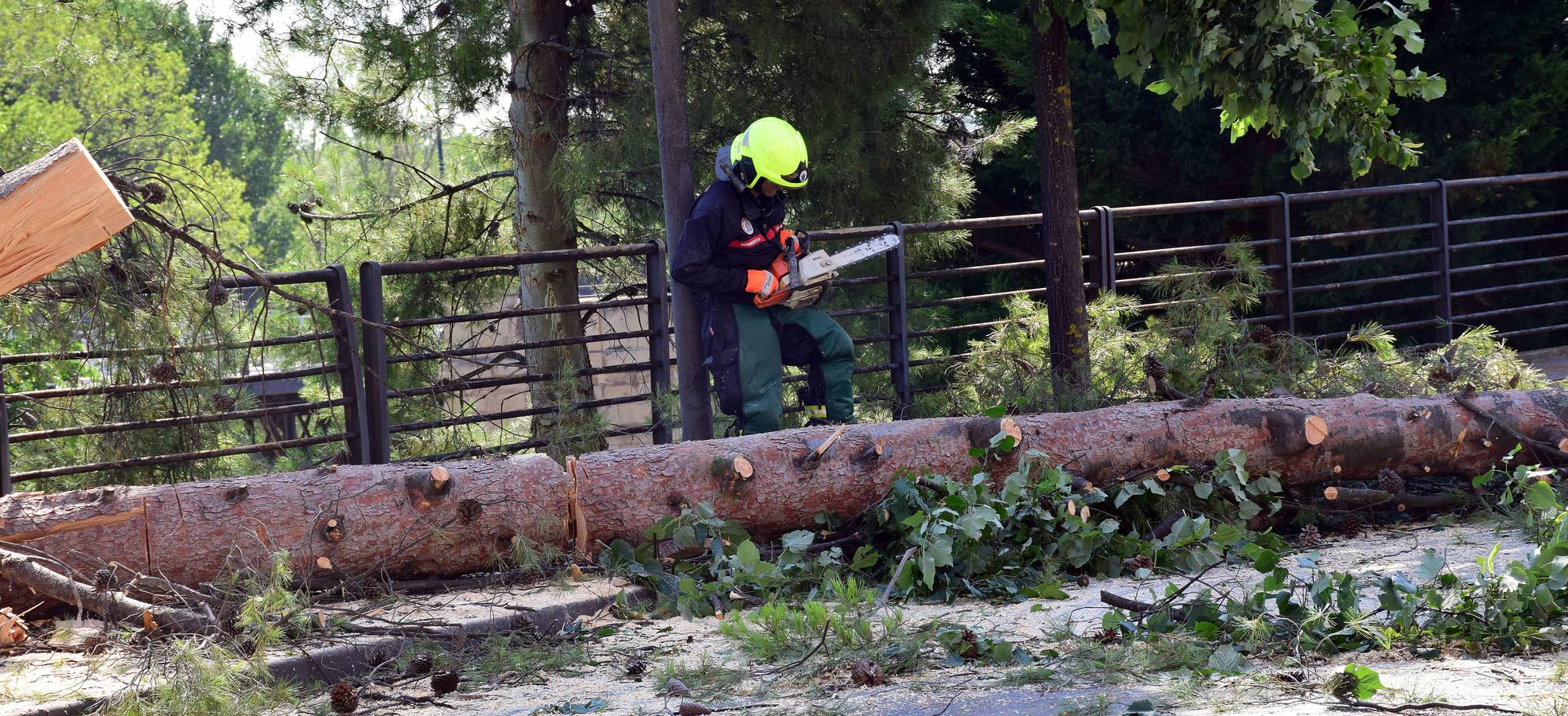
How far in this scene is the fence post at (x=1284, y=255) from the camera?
9.20m

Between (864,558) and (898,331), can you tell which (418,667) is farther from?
(898,331)

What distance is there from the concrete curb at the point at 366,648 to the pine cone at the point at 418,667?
10cm

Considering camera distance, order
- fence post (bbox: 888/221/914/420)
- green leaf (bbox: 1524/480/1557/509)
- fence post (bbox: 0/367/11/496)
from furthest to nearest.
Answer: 1. fence post (bbox: 888/221/914/420)
2. fence post (bbox: 0/367/11/496)
3. green leaf (bbox: 1524/480/1557/509)

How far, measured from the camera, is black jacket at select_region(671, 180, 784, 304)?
5.84m

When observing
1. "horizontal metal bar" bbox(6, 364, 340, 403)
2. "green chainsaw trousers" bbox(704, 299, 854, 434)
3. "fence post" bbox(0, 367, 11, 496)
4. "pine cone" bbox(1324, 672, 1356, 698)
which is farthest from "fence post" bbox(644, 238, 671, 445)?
"pine cone" bbox(1324, 672, 1356, 698)

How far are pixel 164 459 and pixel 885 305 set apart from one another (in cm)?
474

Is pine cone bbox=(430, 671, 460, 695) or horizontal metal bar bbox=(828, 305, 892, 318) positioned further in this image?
horizontal metal bar bbox=(828, 305, 892, 318)

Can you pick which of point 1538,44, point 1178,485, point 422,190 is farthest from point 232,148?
point 1178,485

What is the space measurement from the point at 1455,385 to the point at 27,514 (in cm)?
653

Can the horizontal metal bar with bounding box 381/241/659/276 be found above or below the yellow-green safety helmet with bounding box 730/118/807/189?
below

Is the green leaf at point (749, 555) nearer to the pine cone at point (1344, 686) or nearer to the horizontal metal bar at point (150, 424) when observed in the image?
the pine cone at point (1344, 686)

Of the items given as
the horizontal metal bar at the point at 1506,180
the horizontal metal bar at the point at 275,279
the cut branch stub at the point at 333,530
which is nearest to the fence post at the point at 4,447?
the horizontal metal bar at the point at 275,279

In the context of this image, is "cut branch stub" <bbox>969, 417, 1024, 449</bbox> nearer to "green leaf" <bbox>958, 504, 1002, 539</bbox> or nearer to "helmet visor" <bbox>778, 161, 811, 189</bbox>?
"green leaf" <bbox>958, 504, 1002, 539</bbox>

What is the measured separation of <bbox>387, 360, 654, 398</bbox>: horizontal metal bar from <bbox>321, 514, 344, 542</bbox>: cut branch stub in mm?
1785
